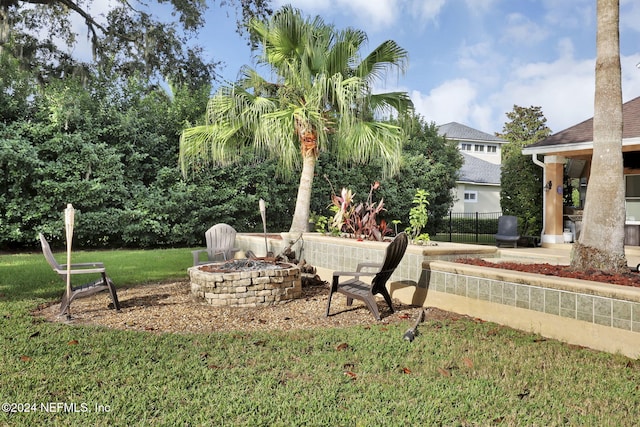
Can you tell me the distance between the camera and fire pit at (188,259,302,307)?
6.00 meters

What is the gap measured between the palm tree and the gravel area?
3.51 meters

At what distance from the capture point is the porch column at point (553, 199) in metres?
11.3

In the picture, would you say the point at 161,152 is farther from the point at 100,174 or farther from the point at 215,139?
the point at 215,139

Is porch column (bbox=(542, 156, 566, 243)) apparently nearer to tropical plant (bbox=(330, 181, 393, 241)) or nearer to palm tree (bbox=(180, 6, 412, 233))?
palm tree (bbox=(180, 6, 412, 233))

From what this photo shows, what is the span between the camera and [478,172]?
1201 inches

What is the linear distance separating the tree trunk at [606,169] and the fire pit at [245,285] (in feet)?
11.5

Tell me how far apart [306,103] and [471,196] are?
21795 mm

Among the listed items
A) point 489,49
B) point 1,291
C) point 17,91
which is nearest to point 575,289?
point 1,291

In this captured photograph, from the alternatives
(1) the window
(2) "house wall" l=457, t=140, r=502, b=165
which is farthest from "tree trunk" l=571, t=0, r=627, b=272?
(2) "house wall" l=457, t=140, r=502, b=165

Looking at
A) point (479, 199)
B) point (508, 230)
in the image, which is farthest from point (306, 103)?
point (479, 199)

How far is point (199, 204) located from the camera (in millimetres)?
13719

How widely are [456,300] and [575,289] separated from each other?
1.46 metres

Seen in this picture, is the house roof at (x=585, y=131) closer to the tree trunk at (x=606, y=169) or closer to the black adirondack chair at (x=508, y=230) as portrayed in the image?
the black adirondack chair at (x=508, y=230)

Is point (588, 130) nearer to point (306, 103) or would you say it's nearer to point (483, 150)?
point (306, 103)
